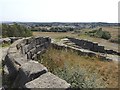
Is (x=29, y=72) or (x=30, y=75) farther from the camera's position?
(x=29, y=72)

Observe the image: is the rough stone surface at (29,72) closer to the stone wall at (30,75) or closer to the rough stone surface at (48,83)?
the stone wall at (30,75)

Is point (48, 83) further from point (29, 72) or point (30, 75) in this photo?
point (29, 72)

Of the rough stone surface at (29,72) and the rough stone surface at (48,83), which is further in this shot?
the rough stone surface at (29,72)

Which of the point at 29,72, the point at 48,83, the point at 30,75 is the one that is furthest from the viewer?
the point at 29,72

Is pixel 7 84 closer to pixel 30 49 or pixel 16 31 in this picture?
pixel 30 49

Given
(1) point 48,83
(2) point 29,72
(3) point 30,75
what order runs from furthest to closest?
1. (2) point 29,72
2. (3) point 30,75
3. (1) point 48,83

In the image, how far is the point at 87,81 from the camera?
505 cm

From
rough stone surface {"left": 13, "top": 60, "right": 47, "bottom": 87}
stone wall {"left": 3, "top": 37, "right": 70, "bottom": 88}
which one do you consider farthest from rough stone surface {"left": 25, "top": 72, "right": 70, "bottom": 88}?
rough stone surface {"left": 13, "top": 60, "right": 47, "bottom": 87}

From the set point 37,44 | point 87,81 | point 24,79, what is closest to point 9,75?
point 24,79

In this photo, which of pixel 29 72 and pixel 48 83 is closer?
pixel 48 83

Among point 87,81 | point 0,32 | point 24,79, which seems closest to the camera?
point 24,79

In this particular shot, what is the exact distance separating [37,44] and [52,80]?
25.2 ft

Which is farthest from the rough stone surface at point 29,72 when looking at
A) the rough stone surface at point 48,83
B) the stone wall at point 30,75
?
the rough stone surface at point 48,83

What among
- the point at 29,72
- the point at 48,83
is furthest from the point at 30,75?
the point at 48,83
